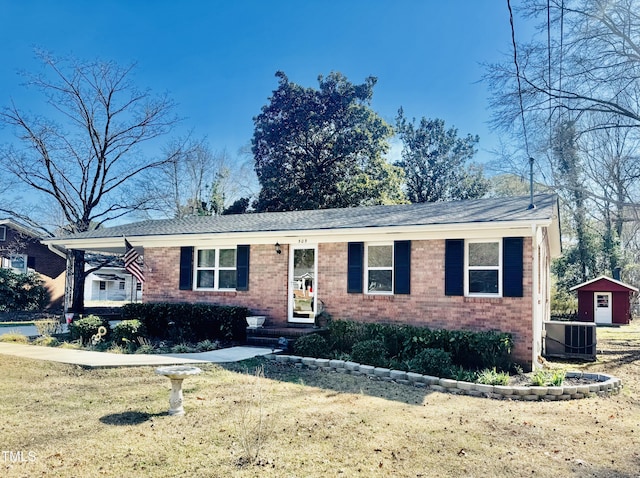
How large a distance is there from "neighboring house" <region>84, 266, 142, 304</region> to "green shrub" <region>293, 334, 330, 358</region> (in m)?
33.2

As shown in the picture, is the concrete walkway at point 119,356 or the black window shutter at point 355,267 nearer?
the concrete walkway at point 119,356

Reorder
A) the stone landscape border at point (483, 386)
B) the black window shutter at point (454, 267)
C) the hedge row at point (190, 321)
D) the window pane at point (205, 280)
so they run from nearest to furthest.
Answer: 1. the stone landscape border at point (483, 386)
2. the black window shutter at point (454, 267)
3. the hedge row at point (190, 321)
4. the window pane at point (205, 280)

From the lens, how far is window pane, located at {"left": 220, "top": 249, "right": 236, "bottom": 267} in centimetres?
1443

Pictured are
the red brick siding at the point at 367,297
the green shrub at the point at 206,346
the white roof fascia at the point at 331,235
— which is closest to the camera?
the red brick siding at the point at 367,297

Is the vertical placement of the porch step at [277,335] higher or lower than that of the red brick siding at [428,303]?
lower

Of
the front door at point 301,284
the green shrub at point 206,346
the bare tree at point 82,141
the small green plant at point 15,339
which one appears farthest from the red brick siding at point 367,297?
the bare tree at point 82,141

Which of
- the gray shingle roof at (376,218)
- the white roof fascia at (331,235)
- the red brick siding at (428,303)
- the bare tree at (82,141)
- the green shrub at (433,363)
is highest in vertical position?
the bare tree at (82,141)

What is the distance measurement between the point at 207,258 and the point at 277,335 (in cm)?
391

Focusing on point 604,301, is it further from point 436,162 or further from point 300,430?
point 300,430

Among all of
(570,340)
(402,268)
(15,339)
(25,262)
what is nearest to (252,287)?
(402,268)

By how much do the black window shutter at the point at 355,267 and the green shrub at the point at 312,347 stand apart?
189 cm

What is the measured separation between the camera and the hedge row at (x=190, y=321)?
1266 cm

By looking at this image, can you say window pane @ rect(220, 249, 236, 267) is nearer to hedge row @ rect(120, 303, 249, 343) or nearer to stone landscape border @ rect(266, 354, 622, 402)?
hedge row @ rect(120, 303, 249, 343)

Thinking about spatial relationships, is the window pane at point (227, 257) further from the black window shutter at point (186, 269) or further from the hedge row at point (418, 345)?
the hedge row at point (418, 345)
